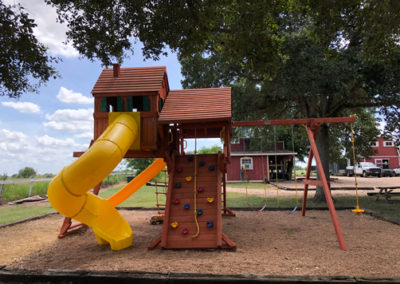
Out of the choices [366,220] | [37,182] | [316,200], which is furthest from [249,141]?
[366,220]

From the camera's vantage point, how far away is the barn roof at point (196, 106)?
685cm

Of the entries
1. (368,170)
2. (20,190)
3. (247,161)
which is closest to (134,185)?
(20,190)

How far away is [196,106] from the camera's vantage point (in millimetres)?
7426

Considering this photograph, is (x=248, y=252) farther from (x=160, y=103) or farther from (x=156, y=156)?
(x=160, y=103)

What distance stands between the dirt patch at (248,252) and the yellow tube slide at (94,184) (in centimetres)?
46

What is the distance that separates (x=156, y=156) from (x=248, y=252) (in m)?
3.33

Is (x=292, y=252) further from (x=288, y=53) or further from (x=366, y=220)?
(x=288, y=53)

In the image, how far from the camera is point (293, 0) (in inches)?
318

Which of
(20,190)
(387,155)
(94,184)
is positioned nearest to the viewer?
(94,184)

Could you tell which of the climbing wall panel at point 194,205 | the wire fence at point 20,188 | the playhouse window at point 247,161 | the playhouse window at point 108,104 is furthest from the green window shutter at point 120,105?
the playhouse window at point 247,161

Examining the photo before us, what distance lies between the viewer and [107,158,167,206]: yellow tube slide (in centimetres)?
796

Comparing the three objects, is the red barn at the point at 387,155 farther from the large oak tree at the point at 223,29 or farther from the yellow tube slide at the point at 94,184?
the yellow tube slide at the point at 94,184

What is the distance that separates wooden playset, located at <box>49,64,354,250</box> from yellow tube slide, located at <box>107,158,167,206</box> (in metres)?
0.03

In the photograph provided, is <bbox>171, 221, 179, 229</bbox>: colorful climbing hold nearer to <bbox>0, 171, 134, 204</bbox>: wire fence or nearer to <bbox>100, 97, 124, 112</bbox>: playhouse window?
<bbox>100, 97, 124, 112</bbox>: playhouse window
